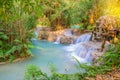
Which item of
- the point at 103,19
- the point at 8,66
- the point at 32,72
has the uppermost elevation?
the point at 103,19

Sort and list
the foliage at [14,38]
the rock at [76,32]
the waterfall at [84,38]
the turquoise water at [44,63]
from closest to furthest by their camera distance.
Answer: the turquoise water at [44,63], the foliage at [14,38], the waterfall at [84,38], the rock at [76,32]

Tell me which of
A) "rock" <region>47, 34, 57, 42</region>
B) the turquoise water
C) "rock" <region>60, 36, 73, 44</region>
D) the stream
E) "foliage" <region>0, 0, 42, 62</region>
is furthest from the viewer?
"rock" <region>47, 34, 57, 42</region>

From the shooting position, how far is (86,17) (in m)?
18.1

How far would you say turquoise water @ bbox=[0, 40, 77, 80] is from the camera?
946cm

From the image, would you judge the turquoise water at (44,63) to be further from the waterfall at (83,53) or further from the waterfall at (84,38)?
the waterfall at (84,38)

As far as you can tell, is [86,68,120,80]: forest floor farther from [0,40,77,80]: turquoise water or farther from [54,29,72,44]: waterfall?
[54,29,72,44]: waterfall

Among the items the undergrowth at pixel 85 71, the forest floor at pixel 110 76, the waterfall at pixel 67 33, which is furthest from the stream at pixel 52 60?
the forest floor at pixel 110 76

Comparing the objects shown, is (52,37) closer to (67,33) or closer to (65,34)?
(65,34)

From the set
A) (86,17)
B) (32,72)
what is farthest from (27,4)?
(86,17)

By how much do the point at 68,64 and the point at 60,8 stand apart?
998cm

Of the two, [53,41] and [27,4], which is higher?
[27,4]

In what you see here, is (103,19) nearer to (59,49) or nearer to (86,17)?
(59,49)

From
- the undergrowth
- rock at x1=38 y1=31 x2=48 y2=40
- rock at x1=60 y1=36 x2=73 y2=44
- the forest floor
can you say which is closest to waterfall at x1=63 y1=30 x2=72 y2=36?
rock at x1=60 y1=36 x2=73 y2=44

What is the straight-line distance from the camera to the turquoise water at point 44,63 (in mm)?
9459
